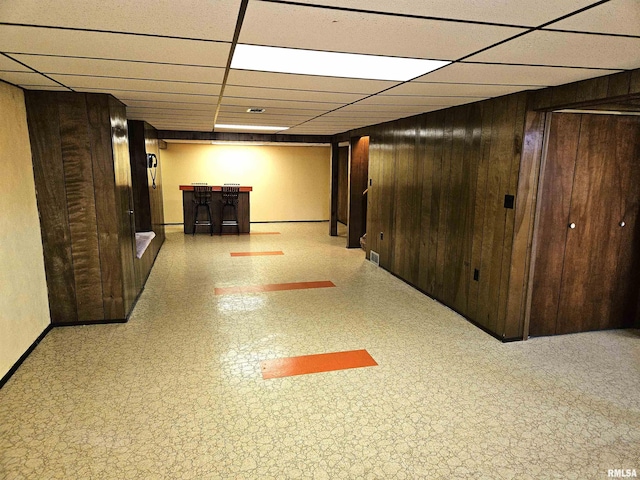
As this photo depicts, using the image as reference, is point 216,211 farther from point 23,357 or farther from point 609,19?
point 609,19

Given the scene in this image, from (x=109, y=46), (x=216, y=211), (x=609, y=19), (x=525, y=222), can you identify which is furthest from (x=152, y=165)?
(x=609, y=19)

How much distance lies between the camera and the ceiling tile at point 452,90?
3.10 m

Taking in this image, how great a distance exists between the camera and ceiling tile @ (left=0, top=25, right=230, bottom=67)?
6.17 feet

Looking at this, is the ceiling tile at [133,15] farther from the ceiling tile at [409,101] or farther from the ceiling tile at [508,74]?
the ceiling tile at [409,101]

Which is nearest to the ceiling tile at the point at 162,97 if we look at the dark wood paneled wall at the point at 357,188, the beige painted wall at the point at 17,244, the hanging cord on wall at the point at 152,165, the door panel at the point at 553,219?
the beige painted wall at the point at 17,244

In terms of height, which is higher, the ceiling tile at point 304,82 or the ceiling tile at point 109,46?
the ceiling tile at point 304,82

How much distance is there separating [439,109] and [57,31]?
12.4ft

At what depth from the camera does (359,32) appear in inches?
72.4

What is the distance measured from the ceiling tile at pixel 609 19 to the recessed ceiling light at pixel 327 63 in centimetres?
76

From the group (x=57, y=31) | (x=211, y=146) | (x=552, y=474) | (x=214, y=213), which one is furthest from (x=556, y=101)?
(x=211, y=146)

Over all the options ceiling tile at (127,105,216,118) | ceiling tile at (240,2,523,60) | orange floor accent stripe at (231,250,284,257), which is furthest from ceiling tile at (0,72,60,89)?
orange floor accent stripe at (231,250,284,257)

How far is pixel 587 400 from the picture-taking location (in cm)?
278

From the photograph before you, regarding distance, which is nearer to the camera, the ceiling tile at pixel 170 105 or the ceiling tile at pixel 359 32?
the ceiling tile at pixel 359 32

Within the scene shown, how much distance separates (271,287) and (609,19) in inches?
169
